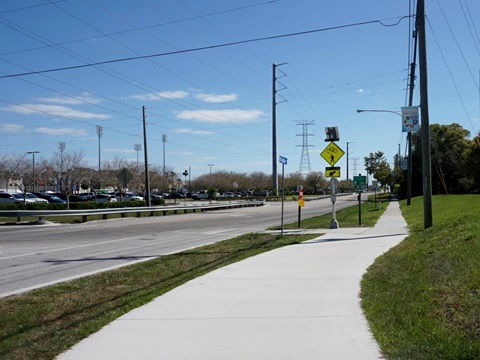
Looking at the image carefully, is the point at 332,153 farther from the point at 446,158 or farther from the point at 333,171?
the point at 446,158

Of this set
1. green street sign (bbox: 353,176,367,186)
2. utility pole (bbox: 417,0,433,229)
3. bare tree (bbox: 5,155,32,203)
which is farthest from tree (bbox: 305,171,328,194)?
utility pole (bbox: 417,0,433,229)

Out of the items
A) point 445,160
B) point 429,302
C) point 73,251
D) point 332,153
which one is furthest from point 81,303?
point 445,160

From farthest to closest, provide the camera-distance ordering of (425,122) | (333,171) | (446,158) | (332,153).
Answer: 1. (446,158)
2. (333,171)
3. (332,153)
4. (425,122)

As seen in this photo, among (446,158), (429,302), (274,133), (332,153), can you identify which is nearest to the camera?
(429,302)

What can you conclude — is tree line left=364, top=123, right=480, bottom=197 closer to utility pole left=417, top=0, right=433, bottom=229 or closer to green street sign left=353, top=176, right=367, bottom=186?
green street sign left=353, top=176, right=367, bottom=186

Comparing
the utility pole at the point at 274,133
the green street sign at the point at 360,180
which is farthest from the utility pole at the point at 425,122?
the utility pole at the point at 274,133

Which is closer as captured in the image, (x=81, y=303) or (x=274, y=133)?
(x=81, y=303)

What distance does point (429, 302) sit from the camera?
625cm

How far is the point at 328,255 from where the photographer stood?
12.1m

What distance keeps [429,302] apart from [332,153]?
46.0 feet

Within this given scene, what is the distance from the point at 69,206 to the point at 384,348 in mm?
35701

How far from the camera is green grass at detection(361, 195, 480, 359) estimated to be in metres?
4.79

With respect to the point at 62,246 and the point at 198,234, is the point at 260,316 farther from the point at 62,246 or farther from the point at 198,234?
the point at 198,234

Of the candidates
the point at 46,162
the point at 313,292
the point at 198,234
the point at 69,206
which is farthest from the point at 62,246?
the point at 46,162
